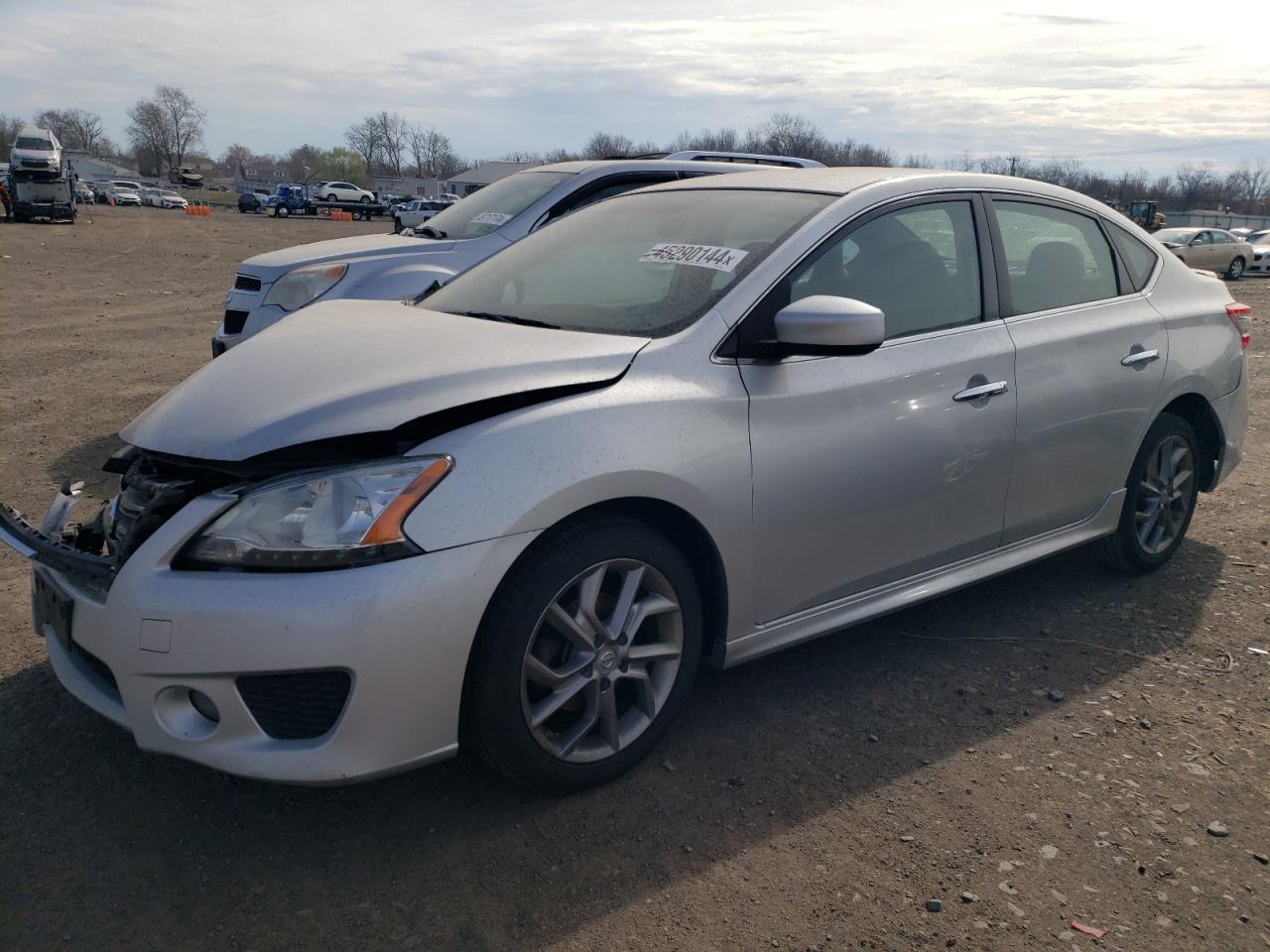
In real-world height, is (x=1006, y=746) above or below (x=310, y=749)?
below

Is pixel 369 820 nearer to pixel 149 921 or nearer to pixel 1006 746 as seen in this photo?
pixel 149 921

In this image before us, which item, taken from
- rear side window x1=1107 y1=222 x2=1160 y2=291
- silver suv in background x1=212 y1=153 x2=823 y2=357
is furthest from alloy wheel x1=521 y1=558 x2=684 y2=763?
silver suv in background x1=212 y1=153 x2=823 y2=357

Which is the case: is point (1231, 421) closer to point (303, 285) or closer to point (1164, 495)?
point (1164, 495)

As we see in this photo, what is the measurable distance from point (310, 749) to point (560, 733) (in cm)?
71

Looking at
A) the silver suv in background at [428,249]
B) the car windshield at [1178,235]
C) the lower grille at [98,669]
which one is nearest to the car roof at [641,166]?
the silver suv in background at [428,249]

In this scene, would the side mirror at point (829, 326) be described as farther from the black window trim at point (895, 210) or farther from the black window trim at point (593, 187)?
the black window trim at point (593, 187)

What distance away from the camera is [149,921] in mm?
2385

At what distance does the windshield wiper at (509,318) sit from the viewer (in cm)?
333

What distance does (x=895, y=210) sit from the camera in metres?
3.63

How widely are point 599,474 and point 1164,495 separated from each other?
311cm

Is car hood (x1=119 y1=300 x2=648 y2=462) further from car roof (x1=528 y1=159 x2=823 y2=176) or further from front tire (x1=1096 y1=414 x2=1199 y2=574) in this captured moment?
Result: car roof (x1=528 y1=159 x2=823 y2=176)

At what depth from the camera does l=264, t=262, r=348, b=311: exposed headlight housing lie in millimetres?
6477

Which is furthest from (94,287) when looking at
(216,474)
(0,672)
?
(216,474)

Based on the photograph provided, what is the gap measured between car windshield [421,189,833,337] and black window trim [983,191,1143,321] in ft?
2.62
